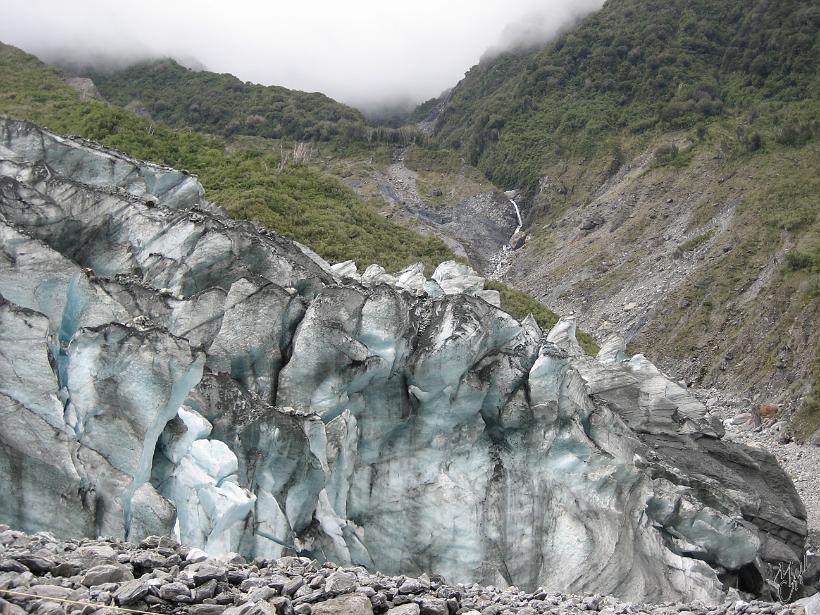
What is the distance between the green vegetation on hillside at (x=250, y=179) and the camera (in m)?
40.4

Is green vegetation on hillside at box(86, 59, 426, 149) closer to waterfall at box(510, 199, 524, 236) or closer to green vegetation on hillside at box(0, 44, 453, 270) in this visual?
waterfall at box(510, 199, 524, 236)

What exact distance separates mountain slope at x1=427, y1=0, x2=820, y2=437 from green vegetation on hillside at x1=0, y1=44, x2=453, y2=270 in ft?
62.6

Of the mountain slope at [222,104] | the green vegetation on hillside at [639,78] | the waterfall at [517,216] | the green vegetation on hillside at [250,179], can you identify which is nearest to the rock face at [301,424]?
the green vegetation on hillside at [250,179]

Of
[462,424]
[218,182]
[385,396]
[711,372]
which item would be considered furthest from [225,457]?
[711,372]

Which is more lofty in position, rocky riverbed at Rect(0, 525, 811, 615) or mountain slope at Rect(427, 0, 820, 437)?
mountain slope at Rect(427, 0, 820, 437)

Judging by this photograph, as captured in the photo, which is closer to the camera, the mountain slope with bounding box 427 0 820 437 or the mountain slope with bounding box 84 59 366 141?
the mountain slope with bounding box 427 0 820 437

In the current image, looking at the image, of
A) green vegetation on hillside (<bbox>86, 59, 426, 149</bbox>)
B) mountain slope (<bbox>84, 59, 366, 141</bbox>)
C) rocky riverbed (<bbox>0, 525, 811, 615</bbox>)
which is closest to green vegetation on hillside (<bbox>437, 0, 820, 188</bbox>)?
green vegetation on hillside (<bbox>86, 59, 426, 149</bbox>)

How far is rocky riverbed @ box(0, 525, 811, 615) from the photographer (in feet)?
26.3

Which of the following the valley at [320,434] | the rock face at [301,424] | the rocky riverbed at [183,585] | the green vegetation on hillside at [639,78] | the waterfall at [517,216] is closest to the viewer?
the rocky riverbed at [183,585]

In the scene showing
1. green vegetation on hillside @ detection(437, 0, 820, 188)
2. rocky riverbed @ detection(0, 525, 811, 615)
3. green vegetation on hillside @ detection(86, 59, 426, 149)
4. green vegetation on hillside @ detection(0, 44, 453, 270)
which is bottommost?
rocky riverbed @ detection(0, 525, 811, 615)

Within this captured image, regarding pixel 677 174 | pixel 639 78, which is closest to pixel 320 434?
pixel 677 174

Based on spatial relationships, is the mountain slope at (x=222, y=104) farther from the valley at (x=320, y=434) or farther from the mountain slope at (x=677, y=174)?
the valley at (x=320, y=434)

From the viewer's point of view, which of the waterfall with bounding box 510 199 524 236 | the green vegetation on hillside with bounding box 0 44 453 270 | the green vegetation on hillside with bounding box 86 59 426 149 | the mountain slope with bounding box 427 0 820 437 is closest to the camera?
the green vegetation on hillside with bounding box 0 44 453 270

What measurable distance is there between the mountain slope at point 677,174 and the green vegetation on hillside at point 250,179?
62.6 ft
